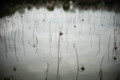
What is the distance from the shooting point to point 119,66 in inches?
69.5

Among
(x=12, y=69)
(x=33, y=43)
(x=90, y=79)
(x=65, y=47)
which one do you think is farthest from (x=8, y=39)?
(x=90, y=79)

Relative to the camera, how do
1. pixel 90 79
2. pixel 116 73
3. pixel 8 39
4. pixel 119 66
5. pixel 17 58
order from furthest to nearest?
pixel 8 39, pixel 17 58, pixel 119 66, pixel 116 73, pixel 90 79

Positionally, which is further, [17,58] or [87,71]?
[17,58]

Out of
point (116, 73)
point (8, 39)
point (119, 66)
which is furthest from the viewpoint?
point (8, 39)

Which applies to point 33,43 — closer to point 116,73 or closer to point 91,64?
point 91,64

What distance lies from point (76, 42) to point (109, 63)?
3.18 ft

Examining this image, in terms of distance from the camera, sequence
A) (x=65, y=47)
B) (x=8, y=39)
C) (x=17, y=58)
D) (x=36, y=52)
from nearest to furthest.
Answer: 1. (x=17, y=58)
2. (x=36, y=52)
3. (x=65, y=47)
4. (x=8, y=39)

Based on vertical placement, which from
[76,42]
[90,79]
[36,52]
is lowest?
[90,79]

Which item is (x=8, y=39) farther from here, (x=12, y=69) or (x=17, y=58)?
(x=12, y=69)

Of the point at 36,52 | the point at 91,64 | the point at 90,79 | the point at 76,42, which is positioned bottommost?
the point at 90,79

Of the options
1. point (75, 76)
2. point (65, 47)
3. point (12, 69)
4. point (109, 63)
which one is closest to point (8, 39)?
point (12, 69)

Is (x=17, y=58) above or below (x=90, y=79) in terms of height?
above

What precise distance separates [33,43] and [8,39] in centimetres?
79

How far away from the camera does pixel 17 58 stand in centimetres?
198
